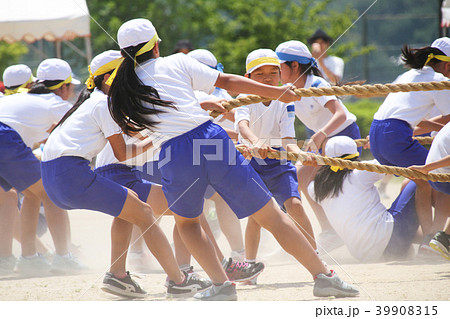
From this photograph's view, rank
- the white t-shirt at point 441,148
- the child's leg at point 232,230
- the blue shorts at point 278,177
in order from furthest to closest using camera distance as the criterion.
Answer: the child's leg at point 232,230 < the blue shorts at point 278,177 < the white t-shirt at point 441,148

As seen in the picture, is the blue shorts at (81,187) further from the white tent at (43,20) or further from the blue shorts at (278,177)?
the white tent at (43,20)

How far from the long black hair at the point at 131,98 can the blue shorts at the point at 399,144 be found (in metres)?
1.97

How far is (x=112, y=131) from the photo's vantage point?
336 cm

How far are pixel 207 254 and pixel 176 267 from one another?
41 centimetres

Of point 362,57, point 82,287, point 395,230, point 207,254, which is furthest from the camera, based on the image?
point 362,57

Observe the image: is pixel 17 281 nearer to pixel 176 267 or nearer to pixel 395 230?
pixel 176 267

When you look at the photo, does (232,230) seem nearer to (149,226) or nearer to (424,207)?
(149,226)

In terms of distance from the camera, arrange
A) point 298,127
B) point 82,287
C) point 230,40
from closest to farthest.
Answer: point 82,287 → point 298,127 → point 230,40

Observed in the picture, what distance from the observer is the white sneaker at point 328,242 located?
4795 millimetres

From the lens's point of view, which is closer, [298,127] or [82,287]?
[82,287]

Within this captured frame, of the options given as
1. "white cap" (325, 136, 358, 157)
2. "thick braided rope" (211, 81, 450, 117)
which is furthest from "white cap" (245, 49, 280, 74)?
"white cap" (325, 136, 358, 157)

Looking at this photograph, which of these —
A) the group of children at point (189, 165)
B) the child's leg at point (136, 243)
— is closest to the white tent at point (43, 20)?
the group of children at point (189, 165)

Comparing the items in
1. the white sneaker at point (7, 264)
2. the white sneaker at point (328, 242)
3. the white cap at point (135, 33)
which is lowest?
the white sneaker at point (7, 264)
